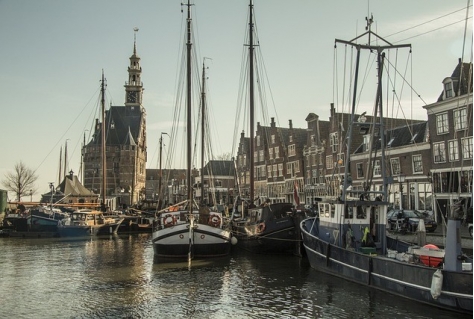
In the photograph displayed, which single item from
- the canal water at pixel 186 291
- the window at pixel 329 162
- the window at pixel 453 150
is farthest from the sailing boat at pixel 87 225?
the window at pixel 453 150

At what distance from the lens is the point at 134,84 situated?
113625 mm

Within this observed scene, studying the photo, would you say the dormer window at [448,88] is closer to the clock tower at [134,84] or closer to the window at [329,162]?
the window at [329,162]

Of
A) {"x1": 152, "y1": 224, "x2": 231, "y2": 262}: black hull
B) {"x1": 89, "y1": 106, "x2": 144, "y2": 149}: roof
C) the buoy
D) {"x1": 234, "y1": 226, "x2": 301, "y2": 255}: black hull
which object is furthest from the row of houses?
{"x1": 89, "y1": 106, "x2": 144, "y2": 149}: roof

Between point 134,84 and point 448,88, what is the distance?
287 feet

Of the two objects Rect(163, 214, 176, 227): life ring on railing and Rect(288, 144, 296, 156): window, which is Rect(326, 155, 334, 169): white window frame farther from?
Rect(163, 214, 176, 227): life ring on railing

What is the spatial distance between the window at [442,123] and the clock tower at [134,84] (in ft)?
281

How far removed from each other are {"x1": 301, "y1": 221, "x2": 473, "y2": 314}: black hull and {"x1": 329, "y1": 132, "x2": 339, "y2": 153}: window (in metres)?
34.2

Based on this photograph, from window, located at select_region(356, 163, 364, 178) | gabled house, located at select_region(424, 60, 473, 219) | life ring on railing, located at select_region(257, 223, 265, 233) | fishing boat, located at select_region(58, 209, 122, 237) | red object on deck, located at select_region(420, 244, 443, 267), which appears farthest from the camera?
window, located at select_region(356, 163, 364, 178)

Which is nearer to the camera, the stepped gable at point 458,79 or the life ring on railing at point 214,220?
the life ring on railing at point 214,220

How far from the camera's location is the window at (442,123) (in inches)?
1590

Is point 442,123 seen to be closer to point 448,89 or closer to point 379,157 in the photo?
point 448,89

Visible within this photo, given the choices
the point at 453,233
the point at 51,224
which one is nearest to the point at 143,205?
the point at 51,224

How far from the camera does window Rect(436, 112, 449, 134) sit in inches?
1590

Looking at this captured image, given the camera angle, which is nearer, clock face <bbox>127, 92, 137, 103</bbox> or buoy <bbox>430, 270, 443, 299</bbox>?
buoy <bbox>430, 270, 443, 299</bbox>
